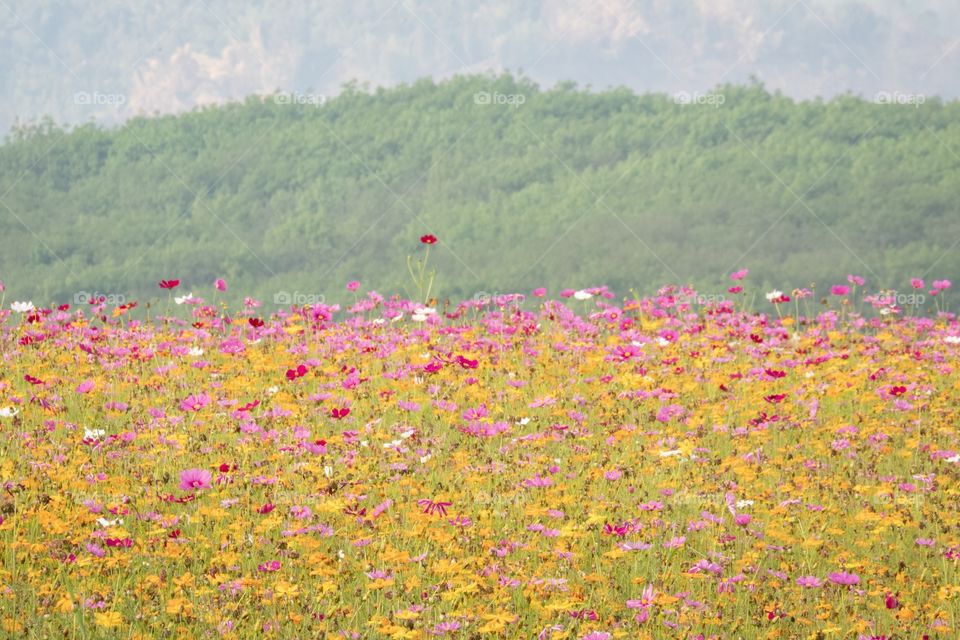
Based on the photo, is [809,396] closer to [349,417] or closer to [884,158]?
[349,417]

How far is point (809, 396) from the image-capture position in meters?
8.13

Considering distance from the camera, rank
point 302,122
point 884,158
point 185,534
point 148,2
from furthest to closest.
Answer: point 148,2 < point 302,122 < point 884,158 < point 185,534

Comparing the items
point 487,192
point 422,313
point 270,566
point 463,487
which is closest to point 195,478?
point 270,566

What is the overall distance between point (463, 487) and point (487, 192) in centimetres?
2255

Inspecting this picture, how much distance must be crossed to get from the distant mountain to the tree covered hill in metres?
66.7

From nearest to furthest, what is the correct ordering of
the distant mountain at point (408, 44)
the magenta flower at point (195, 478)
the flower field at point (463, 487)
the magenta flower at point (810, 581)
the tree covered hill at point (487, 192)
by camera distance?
the flower field at point (463, 487), the magenta flower at point (195, 478), the magenta flower at point (810, 581), the tree covered hill at point (487, 192), the distant mountain at point (408, 44)

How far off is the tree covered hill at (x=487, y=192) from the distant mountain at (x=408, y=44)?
6667 cm

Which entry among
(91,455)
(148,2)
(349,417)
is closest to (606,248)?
(349,417)

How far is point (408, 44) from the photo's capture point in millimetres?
141125

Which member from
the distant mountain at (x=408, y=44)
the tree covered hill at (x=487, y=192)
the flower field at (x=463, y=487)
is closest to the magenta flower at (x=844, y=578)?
the flower field at (x=463, y=487)

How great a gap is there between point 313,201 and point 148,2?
100307 millimetres

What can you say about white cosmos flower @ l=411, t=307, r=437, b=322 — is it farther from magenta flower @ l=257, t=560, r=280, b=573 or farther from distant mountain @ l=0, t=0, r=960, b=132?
distant mountain @ l=0, t=0, r=960, b=132

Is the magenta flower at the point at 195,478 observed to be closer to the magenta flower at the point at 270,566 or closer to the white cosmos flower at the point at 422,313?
the magenta flower at the point at 270,566

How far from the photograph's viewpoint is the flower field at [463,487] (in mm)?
4430
